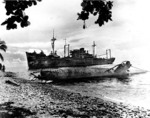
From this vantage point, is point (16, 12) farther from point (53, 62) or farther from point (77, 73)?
point (53, 62)

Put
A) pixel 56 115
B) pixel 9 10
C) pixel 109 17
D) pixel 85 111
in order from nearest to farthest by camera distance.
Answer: pixel 9 10
pixel 109 17
pixel 56 115
pixel 85 111

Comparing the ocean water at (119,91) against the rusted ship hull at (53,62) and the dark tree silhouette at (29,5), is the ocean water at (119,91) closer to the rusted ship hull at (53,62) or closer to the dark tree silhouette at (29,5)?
the dark tree silhouette at (29,5)

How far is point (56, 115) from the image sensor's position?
837 cm

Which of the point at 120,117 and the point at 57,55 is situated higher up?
the point at 57,55

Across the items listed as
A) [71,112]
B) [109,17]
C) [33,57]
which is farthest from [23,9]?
[33,57]

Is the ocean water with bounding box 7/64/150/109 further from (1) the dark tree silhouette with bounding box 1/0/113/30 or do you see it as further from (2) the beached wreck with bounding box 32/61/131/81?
(1) the dark tree silhouette with bounding box 1/0/113/30

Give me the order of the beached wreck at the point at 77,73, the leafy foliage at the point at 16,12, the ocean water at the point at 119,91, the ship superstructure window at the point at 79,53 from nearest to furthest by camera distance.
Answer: the leafy foliage at the point at 16,12 → the ocean water at the point at 119,91 → the beached wreck at the point at 77,73 → the ship superstructure window at the point at 79,53

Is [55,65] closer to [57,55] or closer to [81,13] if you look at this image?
[57,55]

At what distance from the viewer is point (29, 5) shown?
4.38 metres

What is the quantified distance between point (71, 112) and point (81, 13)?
A: 5712mm

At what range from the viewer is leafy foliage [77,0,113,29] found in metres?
4.94

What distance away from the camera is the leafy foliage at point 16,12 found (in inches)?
168

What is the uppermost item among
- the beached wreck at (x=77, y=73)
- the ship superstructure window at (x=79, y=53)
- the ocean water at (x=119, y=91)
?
the ship superstructure window at (x=79, y=53)

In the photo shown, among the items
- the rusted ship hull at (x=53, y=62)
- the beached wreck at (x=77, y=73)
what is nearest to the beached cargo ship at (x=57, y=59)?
the rusted ship hull at (x=53, y=62)
